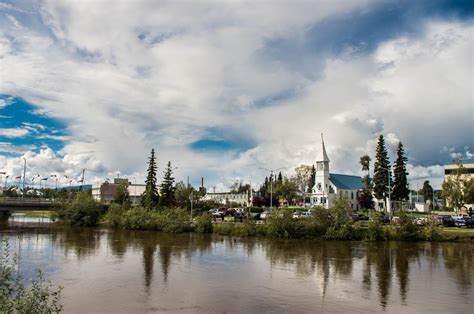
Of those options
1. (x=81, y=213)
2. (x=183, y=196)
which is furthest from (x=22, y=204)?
(x=183, y=196)

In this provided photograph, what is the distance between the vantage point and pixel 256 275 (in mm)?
33219

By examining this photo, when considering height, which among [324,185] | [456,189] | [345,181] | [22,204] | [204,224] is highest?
[345,181]

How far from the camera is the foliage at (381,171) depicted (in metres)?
92.1

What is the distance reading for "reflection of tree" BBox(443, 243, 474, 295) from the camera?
1219 inches

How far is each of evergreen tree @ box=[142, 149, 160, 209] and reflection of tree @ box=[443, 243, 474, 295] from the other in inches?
2477

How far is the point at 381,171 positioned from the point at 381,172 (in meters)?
0.26

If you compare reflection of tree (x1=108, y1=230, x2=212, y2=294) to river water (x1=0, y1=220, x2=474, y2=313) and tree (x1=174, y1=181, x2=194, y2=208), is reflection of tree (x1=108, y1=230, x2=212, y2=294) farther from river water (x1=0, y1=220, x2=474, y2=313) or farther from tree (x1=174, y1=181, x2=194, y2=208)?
tree (x1=174, y1=181, x2=194, y2=208)

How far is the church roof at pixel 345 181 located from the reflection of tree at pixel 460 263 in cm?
7789

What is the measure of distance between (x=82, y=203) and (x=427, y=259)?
67538mm

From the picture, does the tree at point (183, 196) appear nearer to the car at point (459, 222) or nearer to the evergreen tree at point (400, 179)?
the evergreen tree at point (400, 179)

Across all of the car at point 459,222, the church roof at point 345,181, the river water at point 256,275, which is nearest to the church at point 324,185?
the church roof at point 345,181

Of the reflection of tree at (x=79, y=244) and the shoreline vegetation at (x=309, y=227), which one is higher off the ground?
the shoreline vegetation at (x=309, y=227)

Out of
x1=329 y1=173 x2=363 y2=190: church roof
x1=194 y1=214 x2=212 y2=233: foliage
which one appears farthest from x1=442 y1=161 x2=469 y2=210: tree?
x1=329 y1=173 x2=363 y2=190: church roof

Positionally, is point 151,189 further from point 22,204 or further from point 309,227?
point 309,227
